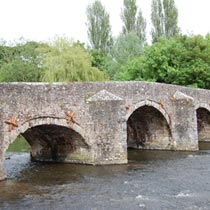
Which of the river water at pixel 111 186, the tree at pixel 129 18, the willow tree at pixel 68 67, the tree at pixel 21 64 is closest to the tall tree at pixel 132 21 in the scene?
the tree at pixel 129 18

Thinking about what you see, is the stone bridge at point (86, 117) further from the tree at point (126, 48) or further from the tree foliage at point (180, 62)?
the tree at point (126, 48)

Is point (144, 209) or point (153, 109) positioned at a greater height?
point (153, 109)

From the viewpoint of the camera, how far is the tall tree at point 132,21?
5038cm

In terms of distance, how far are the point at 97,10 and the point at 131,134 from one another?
25.7 meters

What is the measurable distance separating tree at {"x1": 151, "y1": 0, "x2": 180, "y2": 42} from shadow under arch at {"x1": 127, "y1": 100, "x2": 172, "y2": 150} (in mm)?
24369

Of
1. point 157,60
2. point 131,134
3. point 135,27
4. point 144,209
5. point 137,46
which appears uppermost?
point 135,27

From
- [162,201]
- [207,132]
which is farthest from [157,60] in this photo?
[162,201]

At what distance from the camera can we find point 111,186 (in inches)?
563

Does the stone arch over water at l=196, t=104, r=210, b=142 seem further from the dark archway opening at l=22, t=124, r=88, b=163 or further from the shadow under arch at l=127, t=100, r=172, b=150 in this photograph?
the dark archway opening at l=22, t=124, r=88, b=163

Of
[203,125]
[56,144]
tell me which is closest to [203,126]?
[203,125]

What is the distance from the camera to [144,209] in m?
11.5

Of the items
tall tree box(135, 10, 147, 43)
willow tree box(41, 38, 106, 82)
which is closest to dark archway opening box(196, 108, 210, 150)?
willow tree box(41, 38, 106, 82)

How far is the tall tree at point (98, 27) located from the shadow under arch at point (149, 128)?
78.6ft

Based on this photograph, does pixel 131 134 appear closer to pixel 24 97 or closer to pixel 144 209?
pixel 24 97
